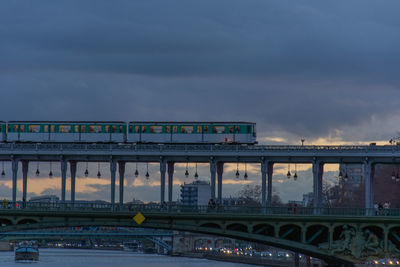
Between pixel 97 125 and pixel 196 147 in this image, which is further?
pixel 97 125

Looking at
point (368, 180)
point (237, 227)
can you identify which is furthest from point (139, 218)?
point (368, 180)

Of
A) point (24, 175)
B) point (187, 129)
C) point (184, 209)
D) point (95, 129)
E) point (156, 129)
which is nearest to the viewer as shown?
point (184, 209)

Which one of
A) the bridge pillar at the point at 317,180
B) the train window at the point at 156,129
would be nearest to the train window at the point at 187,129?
the train window at the point at 156,129

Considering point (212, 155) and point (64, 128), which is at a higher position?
point (64, 128)

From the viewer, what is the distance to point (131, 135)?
12444cm

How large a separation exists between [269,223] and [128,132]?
22911 millimetres

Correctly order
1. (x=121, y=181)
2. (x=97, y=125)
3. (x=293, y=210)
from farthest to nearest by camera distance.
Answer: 1. (x=97, y=125)
2. (x=121, y=181)
3. (x=293, y=210)

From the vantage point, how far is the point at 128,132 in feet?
408

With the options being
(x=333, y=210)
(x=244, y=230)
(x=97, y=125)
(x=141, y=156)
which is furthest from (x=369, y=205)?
(x=97, y=125)

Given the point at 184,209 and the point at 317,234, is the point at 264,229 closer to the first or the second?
the point at 317,234

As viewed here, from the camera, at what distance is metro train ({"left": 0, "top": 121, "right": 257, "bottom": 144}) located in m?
122

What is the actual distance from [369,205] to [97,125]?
105 feet

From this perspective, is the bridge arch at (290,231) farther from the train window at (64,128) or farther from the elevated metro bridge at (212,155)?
the train window at (64,128)

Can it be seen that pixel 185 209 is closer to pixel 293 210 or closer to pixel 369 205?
pixel 293 210
